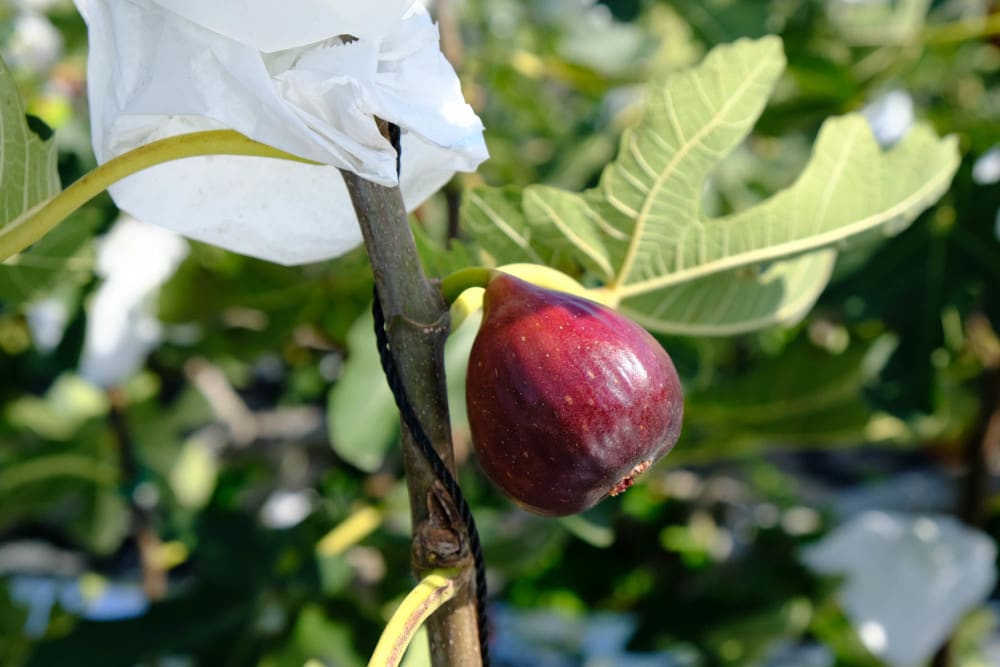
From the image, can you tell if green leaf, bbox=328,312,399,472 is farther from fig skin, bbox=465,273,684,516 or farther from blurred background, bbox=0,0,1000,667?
fig skin, bbox=465,273,684,516

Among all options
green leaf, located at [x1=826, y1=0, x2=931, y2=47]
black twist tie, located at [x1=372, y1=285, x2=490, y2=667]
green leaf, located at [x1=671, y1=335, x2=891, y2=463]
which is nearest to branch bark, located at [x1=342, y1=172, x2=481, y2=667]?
black twist tie, located at [x1=372, y1=285, x2=490, y2=667]

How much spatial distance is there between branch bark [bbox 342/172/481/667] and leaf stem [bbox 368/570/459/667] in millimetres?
12

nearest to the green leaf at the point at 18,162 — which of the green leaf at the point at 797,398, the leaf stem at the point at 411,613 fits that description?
the leaf stem at the point at 411,613

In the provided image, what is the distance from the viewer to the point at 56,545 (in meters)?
2.88

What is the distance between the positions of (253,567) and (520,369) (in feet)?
2.51

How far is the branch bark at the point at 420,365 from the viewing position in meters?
0.55

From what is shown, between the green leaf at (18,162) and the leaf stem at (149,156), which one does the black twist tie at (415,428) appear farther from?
the green leaf at (18,162)

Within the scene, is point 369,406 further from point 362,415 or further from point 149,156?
point 149,156

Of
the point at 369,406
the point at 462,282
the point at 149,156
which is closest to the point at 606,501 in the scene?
the point at 369,406

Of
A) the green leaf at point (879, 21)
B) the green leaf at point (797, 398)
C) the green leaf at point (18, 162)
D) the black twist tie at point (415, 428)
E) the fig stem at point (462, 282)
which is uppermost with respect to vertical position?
the green leaf at point (18, 162)

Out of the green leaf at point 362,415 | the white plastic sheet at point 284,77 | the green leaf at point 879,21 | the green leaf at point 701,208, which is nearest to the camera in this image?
the white plastic sheet at point 284,77

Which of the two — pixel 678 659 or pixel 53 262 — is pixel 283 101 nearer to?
pixel 53 262

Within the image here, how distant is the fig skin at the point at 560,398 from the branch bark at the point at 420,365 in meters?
0.02

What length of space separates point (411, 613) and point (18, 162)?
14.1 inches
